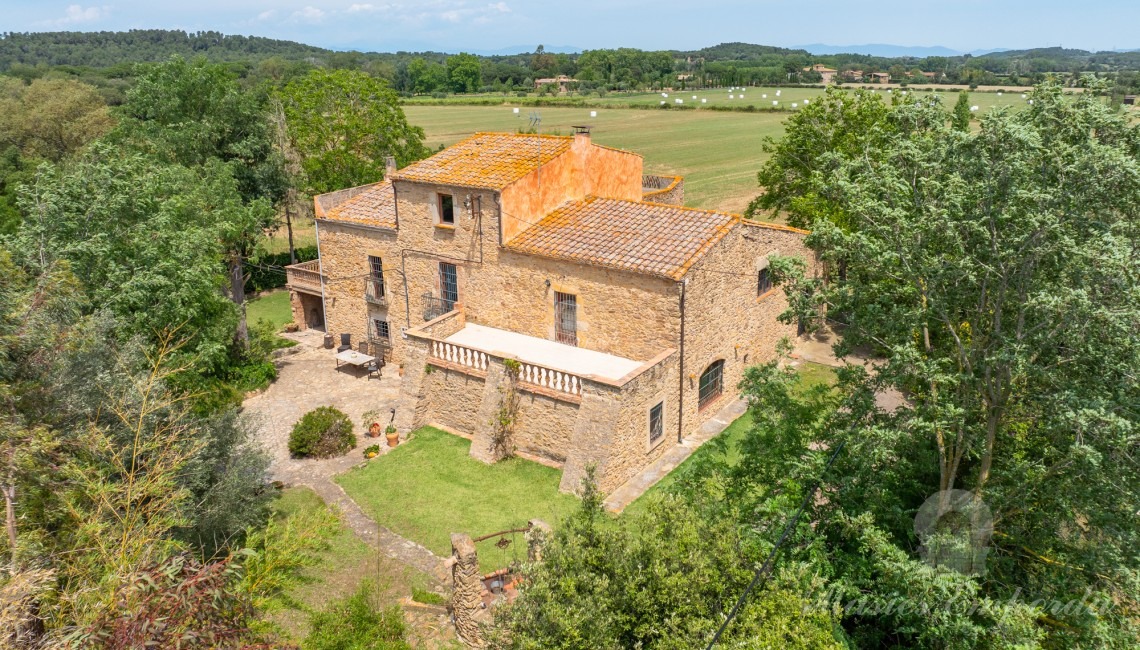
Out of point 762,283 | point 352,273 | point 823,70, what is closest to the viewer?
point 762,283

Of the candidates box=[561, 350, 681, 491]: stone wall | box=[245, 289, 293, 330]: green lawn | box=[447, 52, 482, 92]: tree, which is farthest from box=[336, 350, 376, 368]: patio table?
box=[447, 52, 482, 92]: tree

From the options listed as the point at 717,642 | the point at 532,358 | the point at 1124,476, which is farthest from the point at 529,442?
the point at 1124,476

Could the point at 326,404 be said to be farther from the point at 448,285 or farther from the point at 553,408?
the point at 553,408

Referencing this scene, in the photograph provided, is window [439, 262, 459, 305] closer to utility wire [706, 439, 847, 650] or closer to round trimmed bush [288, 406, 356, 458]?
round trimmed bush [288, 406, 356, 458]

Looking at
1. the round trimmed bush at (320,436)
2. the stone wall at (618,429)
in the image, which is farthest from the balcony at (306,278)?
the stone wall at (618,429)

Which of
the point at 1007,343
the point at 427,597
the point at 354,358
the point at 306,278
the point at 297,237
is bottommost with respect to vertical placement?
the point at 427,597

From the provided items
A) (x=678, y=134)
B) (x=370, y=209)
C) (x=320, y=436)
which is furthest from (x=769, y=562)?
(x=678, y=134)

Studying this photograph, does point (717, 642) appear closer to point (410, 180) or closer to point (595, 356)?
point (595, 356)
